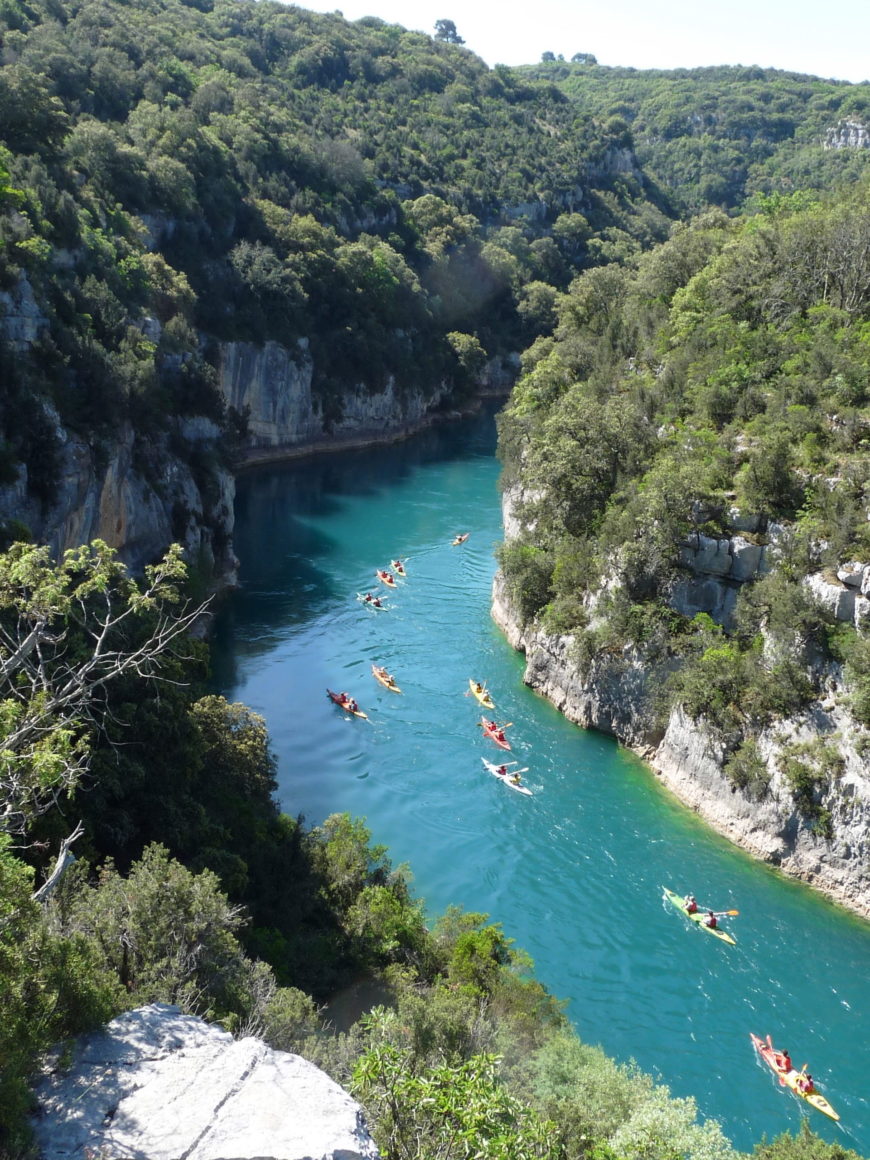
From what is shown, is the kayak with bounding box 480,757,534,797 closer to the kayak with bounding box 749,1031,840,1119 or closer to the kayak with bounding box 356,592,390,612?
the kayak with bounding box 749,1031,840,1119

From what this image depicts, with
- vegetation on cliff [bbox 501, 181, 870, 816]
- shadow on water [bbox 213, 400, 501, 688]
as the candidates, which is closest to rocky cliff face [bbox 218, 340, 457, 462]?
shadow on water [bbox 213, 400, 501, 688]

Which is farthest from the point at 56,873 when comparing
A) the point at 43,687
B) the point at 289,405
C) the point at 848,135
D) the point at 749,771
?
the point at 848,135

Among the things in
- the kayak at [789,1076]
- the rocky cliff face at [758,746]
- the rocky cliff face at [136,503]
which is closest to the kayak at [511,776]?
the rocky cliff face at [758,746]

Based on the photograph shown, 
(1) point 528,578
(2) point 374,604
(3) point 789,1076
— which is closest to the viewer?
(3) point 789,1076

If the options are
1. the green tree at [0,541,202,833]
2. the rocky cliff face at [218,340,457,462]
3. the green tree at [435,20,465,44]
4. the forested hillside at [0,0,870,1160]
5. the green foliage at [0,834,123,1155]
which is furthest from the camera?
the green tree at [435,20,465,44]

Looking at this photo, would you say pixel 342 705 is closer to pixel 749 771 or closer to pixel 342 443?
pixel 749 771

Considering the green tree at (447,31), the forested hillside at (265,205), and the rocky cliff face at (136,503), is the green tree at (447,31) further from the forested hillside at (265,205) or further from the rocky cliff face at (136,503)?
the rocky cliff face at (136,503)
